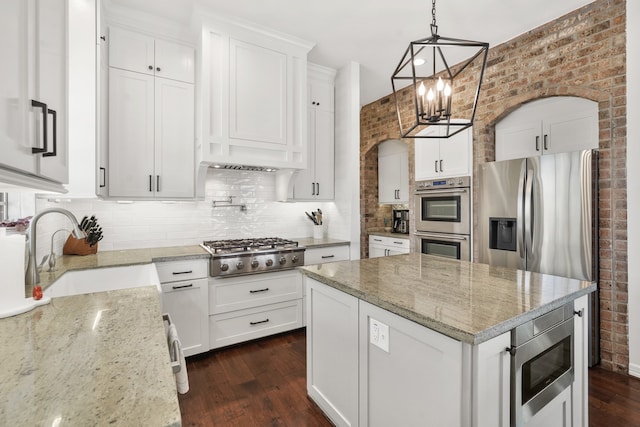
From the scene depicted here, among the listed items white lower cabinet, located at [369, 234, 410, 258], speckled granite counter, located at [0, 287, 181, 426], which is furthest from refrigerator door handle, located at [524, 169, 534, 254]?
speckled granite counter, located at [0, 287, 181, 426]

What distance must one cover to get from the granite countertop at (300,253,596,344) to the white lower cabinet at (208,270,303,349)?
3.75 ft

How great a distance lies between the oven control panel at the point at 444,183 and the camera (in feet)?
11.4

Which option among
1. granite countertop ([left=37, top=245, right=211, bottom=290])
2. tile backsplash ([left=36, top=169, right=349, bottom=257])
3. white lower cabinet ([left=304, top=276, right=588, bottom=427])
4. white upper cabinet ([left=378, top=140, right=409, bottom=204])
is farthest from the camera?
white upper cabinet ([left=378, top=140, right=409, bottom=204])

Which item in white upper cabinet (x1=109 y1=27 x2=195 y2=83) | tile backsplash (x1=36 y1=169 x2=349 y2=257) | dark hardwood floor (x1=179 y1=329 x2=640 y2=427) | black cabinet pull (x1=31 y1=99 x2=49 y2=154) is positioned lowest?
dark hardwood floor (x1=179 y1=329 x2=640 y2=427)

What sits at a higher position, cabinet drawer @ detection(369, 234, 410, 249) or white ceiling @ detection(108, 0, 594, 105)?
white ceiling @ detection(108, 0, 594, 105)

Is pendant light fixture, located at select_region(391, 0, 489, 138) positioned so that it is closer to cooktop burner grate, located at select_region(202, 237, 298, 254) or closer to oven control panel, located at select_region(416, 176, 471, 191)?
oven control panel, located at select_region(416, 176, 471, 191)

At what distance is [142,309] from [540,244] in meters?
2.99

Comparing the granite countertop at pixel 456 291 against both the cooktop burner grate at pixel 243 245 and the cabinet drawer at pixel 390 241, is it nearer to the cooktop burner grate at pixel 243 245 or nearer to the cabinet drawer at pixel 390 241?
the cooktop burner grate at pixel 243 245

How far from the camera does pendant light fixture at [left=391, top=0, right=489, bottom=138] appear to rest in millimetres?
1388

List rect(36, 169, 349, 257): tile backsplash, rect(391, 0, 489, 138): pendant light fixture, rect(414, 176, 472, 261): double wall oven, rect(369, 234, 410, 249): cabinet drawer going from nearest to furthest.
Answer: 1. rect(391, 0, 489, 138): pendant light fixture
2. rect(36, 169, 349, 257): tile backsplash
3. rect(414, 176, 472, 261): double wall oven
4. rect(369, 234, 410, 249): cabinet drawer

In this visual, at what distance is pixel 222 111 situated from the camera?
2840 mm

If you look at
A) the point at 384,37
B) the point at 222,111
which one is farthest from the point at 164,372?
the point at 384,37

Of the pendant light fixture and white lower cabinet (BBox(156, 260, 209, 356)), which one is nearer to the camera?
the pendant light fixture

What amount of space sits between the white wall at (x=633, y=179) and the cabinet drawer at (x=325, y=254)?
236cm
